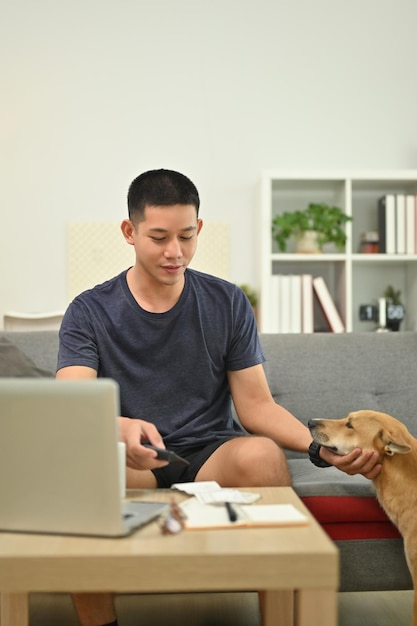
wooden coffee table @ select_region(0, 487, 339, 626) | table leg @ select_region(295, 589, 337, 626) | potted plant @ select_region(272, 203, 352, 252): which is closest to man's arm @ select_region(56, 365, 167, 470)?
wooden coffee table @ select_region(0, 487, 339, 626)

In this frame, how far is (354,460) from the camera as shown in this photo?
181 cm

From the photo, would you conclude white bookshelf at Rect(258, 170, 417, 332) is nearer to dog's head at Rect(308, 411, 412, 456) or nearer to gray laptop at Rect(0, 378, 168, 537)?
dog's head at Rect(308, 411, 412, 456)

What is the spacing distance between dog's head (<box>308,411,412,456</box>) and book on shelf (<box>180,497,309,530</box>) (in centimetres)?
62

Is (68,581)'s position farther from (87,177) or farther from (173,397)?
(87,177)

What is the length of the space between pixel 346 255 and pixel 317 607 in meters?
3.23

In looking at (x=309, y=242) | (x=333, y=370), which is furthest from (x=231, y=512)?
(x=309, y=242)

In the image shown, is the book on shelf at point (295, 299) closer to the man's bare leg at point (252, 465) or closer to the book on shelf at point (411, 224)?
the book on shelf at point (411, 224)

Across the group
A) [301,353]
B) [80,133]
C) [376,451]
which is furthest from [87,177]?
[376,451]

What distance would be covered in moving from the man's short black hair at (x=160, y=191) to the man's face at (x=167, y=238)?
1 centimetres

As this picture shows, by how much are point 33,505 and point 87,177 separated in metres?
3.42

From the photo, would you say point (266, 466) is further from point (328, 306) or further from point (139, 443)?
point (328, 306)

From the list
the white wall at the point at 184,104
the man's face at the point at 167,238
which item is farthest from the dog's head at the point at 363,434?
the white wall at the point at 184,104

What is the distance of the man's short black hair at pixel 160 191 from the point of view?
1899 mm

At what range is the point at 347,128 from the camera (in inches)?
179
